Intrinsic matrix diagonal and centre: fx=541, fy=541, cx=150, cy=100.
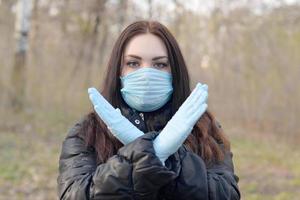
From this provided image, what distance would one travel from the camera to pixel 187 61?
16344 mm

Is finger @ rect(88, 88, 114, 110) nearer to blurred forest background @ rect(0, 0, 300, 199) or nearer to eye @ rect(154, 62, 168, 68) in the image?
eye @ rect(154, 62, 168, 68)

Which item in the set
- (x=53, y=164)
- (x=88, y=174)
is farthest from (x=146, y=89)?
(x=53, y=164)

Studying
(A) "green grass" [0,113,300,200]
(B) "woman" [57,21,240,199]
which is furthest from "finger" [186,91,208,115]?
(A) "green grass" [0,113,300,200]

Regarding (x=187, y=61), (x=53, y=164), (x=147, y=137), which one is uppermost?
(x=147, y=137)

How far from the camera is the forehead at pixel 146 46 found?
7.65ft

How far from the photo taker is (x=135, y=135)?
2107mm

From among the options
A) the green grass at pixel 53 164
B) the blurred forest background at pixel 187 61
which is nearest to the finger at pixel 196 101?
the green grass at pixel 53 164

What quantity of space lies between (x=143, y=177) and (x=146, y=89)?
1.53ft

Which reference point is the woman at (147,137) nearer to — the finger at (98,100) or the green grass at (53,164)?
the finger at (98,100)

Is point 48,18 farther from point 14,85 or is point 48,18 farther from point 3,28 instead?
point 14,85

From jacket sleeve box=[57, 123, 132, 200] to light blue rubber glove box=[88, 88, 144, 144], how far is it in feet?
0.34

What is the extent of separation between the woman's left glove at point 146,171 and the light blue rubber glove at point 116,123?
4.1 inches

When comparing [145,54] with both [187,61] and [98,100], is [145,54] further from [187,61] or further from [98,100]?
[187,61]

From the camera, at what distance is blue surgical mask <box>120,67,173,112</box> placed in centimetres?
227
